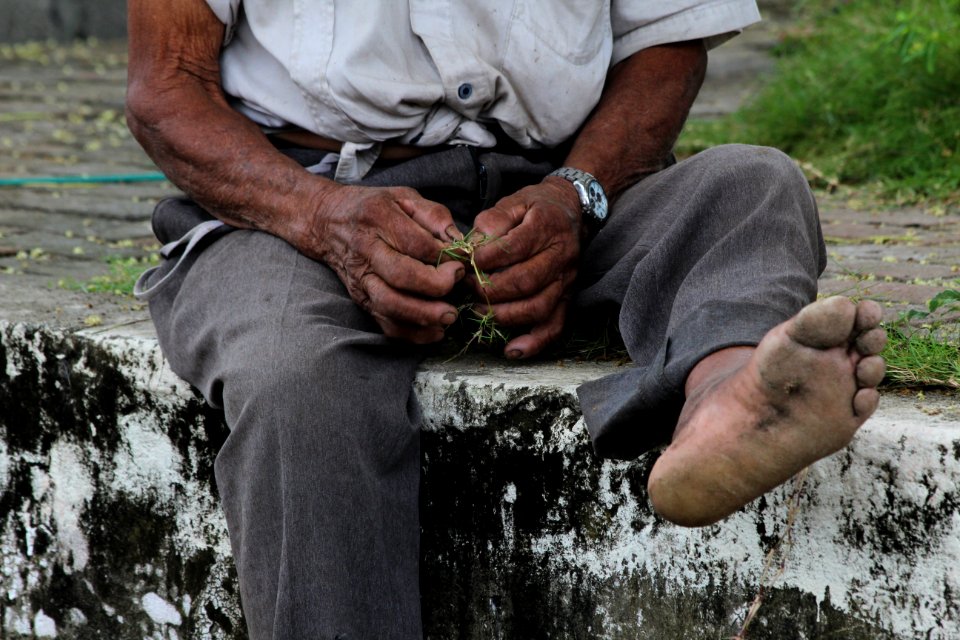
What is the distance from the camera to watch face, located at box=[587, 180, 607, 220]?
2021 mm

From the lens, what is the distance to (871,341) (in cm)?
130

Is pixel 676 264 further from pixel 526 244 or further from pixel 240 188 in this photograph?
pixel 240 188

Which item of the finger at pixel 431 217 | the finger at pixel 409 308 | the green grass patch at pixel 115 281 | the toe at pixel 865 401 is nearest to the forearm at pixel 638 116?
the finger at pixel 431 217

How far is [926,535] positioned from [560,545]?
0.55 m

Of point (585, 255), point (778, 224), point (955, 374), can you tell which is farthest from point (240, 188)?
point (955, 374)

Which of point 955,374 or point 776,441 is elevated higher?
point 776,441

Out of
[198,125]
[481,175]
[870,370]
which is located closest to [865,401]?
[870,370]

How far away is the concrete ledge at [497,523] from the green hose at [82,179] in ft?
6.67

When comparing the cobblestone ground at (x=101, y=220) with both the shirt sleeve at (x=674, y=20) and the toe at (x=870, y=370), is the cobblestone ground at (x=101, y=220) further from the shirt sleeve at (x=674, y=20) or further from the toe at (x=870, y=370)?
the toe at (x=870, y=370)

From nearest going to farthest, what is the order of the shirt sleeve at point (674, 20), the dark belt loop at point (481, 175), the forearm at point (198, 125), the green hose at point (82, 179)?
the forearm at point (198, 125), the dark belt loop at point (481, 175), the shirt sleeve at point (674, 20), the green hose at point (82, 179)

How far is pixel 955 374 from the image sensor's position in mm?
1739

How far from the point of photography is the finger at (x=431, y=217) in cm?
183

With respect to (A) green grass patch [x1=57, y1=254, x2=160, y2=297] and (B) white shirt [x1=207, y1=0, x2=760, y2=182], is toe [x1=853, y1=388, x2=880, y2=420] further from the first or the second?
(A) green grass patch [x1=57, y1=254, x2=160, y2=297]

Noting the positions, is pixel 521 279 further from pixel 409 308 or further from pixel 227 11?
pixel 227 11
